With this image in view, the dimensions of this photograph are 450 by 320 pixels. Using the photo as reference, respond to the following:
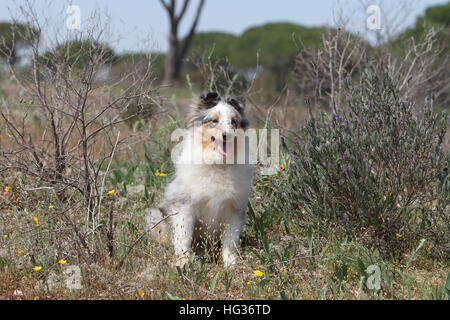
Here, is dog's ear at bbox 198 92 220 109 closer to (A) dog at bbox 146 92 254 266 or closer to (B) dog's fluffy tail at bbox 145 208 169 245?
(A) dog at bbox 146 92 254 266

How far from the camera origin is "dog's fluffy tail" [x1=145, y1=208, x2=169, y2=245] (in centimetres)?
430

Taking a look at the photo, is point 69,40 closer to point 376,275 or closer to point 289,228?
point 289,228

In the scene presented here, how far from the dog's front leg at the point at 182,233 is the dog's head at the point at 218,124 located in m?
0.62

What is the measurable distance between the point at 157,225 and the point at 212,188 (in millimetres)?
616

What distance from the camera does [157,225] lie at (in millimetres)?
4281

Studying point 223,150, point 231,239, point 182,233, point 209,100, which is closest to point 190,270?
point 182,233

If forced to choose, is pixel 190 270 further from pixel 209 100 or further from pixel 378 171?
pixel 378 171

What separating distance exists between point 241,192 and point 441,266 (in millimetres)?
1753

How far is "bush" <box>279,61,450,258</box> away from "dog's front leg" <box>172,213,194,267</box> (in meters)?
1.04

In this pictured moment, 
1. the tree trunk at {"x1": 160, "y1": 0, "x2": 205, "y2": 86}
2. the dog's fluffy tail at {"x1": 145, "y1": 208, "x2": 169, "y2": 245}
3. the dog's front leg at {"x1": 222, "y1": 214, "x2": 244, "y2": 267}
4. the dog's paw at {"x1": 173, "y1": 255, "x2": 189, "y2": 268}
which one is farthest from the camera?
the tree trunk at {"x1": 160, "y1": 0, "x2": 205, "y2": 86}

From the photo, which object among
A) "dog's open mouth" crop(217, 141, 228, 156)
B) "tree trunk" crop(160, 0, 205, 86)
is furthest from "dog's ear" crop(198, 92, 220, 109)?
"tree trunk" crop(160, 0, 205, 86)

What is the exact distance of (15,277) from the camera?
3.62 metres

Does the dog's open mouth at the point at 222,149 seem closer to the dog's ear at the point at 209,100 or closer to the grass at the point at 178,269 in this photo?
the dog's ear at the point at 209,100
